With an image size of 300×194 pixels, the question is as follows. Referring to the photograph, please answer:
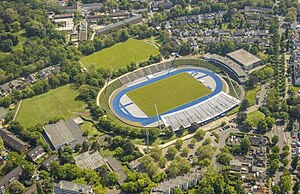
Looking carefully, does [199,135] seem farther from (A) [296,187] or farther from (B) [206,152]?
(A) [296,187]

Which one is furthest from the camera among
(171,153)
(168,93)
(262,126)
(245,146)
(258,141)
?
(168,93)

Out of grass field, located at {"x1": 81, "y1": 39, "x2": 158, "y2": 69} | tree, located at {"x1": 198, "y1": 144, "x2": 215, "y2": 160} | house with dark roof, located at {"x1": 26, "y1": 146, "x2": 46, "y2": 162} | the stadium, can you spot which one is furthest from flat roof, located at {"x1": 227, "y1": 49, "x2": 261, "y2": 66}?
house with dark roof, located at {"x1": 26, "y1": 146, "x2": 46, "y2": 162}

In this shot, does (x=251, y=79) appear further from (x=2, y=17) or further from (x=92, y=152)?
(x=2, y=17)

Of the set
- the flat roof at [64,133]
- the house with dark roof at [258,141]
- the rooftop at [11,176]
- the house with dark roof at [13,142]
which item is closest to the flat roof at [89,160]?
the flat roof at [64,133]

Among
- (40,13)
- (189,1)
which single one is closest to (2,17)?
(40,13)

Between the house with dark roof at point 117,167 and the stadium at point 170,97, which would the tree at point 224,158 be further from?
the house with dark roof at point 117,167

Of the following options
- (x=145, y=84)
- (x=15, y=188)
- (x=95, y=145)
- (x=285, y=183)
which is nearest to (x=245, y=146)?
(x=285, y=183)
